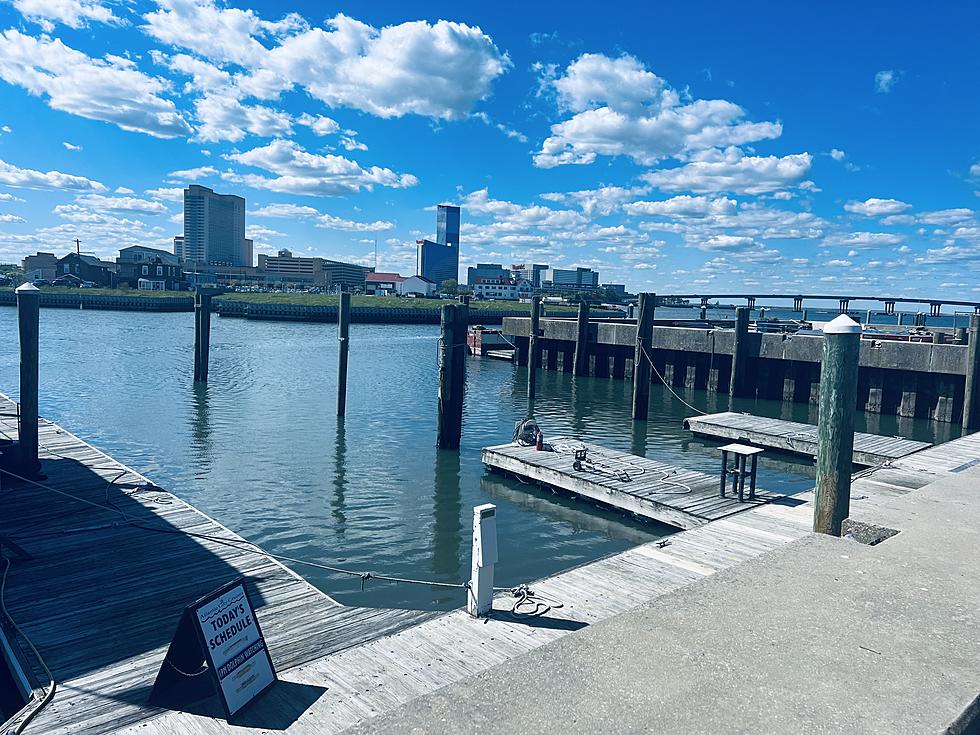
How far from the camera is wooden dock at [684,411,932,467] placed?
19531 mm

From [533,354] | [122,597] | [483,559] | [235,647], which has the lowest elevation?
[122,597]

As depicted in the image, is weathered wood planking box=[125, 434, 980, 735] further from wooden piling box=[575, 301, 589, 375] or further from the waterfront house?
the waterfront house

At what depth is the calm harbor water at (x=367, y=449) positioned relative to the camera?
1371 cm

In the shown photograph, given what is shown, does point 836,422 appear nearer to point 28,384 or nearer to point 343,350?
point 28,384

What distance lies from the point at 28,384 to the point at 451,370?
10.6 metres

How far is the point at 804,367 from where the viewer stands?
112 feet

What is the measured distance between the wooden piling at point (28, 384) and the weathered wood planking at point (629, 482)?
10.6 m

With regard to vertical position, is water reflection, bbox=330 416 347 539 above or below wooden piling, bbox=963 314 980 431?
below

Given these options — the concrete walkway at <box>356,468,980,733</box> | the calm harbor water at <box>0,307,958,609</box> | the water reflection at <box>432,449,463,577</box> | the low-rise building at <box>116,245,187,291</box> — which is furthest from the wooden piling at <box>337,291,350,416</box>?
the low-rise building at <box>116,245,187,291</box>

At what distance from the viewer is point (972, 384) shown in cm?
2714

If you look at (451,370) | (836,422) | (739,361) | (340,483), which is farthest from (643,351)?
(836,422)

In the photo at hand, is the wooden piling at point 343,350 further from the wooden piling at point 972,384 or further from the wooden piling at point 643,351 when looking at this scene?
the wooden piling at point 972,384

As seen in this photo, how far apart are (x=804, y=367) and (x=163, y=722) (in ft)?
112

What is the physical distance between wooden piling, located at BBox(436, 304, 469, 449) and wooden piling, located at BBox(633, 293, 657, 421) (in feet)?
30.6
